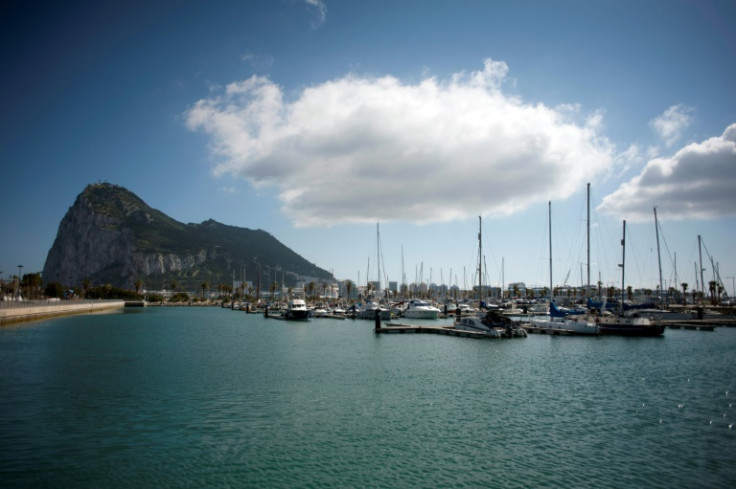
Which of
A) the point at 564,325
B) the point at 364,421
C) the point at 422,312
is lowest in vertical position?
the point at 422,312

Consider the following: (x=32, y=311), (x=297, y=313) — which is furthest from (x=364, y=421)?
(x=32, y=311)

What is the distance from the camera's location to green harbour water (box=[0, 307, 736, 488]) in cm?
1639

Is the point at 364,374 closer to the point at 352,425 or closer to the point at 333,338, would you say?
the point at 352,425

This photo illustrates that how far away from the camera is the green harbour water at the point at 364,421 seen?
16.4 metres

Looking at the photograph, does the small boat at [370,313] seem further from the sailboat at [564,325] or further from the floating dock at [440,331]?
the sailboat at [564,325]

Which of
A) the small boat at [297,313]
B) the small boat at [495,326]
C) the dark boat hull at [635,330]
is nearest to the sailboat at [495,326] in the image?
the small boat at [495,326]

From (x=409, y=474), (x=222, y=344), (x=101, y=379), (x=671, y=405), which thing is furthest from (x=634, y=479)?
(x=222, y=344)

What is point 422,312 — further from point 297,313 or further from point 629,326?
point 629,326

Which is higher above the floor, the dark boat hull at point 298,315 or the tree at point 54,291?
the tree at point 54,291

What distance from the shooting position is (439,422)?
22.5 meters

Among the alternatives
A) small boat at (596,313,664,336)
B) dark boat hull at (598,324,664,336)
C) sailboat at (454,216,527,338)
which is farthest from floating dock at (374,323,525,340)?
dark boat hull at (598,324,664,336)

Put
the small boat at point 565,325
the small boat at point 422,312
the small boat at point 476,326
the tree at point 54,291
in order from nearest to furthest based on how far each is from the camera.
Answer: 1. the small boat at point 476,326
2. the small boat at point 565,325
3. the small boat at point 422,312
4. the tree at point 54,291

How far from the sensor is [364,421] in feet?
74.5

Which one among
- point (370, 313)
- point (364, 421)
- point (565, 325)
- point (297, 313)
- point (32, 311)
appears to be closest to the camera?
point (364, 421)
